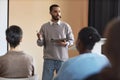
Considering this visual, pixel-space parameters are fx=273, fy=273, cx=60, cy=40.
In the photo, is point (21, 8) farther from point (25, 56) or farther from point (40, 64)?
point (25, 56)

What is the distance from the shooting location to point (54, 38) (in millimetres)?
3824

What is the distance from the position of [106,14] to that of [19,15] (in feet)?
5.20

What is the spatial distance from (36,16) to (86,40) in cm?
309

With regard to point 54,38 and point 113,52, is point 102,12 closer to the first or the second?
point 54,38

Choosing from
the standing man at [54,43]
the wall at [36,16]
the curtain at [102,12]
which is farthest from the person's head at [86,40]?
the wall at [36,16]

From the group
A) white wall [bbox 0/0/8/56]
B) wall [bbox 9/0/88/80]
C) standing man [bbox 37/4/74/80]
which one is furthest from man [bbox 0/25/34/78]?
wall [bbox 9/0/88/80]

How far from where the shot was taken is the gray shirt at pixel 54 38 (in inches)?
150

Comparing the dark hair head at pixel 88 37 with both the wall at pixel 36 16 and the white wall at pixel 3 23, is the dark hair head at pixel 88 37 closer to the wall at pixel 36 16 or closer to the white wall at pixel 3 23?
the white wall at pixel 3 23

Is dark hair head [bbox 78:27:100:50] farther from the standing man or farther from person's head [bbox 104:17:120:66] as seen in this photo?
the standing man

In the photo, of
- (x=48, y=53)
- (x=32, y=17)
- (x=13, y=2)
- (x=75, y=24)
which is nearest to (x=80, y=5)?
(x=75, y=24)

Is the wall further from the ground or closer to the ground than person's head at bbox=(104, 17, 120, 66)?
further from the ground

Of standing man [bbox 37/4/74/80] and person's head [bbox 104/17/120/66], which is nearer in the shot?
person's head [bbox 104/17/120/66]

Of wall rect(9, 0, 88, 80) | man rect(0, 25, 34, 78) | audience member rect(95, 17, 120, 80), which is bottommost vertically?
man rect(0, 25, 34, 78)

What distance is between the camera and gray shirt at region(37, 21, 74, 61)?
12.5 ft
